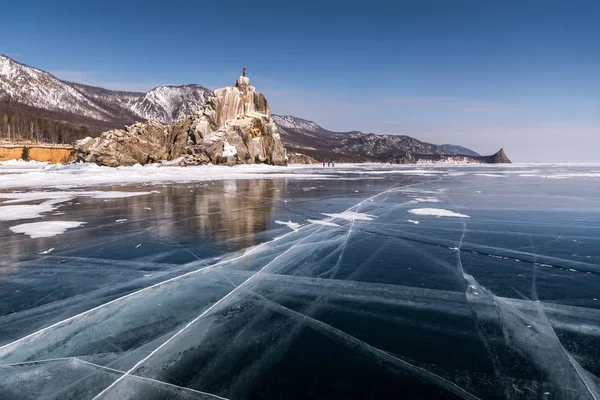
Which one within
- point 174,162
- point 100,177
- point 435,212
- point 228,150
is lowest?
point 100,177

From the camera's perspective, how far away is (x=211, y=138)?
60.2 metres

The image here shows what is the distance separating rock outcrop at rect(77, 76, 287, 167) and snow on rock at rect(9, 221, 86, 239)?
4705 cm

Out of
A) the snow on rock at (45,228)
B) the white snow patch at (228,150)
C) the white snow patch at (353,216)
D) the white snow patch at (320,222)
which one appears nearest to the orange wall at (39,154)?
the white snow patch at (228,150)

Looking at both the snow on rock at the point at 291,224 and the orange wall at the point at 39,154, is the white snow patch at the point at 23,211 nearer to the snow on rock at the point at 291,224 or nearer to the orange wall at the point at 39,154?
the snow on rock at the point at 291,224

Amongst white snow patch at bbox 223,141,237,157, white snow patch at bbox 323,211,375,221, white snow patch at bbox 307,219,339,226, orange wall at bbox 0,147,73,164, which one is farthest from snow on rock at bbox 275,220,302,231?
orange wall at bbox 0,147,73,164

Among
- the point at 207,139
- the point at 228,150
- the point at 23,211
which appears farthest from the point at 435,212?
the point at 207,139

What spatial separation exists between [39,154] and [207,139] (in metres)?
46.5

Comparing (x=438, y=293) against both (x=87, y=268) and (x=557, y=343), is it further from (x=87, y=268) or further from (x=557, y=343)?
(x=87, y=268)

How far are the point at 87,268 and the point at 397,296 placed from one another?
5.14 meters

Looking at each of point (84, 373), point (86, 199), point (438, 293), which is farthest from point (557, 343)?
point (86, 199)

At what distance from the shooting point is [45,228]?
947cm

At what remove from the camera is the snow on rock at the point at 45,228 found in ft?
29.1

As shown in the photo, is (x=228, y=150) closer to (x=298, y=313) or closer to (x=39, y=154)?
(x=39, y=154)

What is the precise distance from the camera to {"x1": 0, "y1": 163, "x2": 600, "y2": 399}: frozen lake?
120 inches
